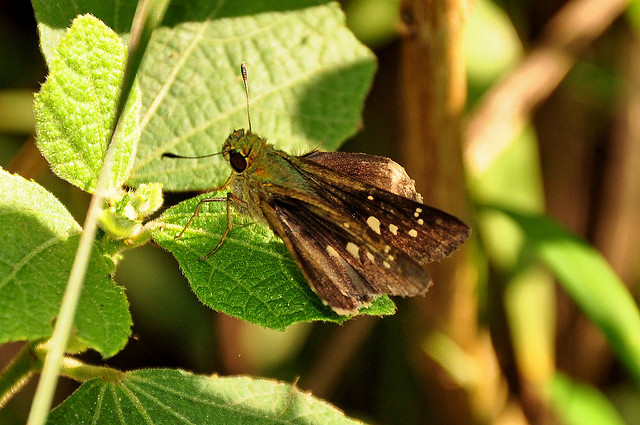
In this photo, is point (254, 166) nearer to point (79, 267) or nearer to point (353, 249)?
point (353, 249)

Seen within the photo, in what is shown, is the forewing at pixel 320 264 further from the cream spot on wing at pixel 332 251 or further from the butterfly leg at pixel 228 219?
the butterfly leg at pixel 228 219

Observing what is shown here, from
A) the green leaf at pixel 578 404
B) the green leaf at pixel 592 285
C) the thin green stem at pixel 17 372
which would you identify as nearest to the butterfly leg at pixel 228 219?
the thin green stem at pixel 17 372

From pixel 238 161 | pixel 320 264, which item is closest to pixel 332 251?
pixel 320 264

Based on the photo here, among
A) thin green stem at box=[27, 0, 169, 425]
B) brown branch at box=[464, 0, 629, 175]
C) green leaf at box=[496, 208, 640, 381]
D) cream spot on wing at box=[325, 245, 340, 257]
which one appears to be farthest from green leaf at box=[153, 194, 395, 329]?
brown branch at box=[464, 0, 629, 175]

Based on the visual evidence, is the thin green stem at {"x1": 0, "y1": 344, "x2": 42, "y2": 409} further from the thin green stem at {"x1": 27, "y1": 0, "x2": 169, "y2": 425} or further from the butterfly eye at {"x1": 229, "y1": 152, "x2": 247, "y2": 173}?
the butterfly eye at {"x1": 229, "y1": 152, "x2": 247, "y2": 173}

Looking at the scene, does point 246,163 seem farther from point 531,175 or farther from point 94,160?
point 531,175
